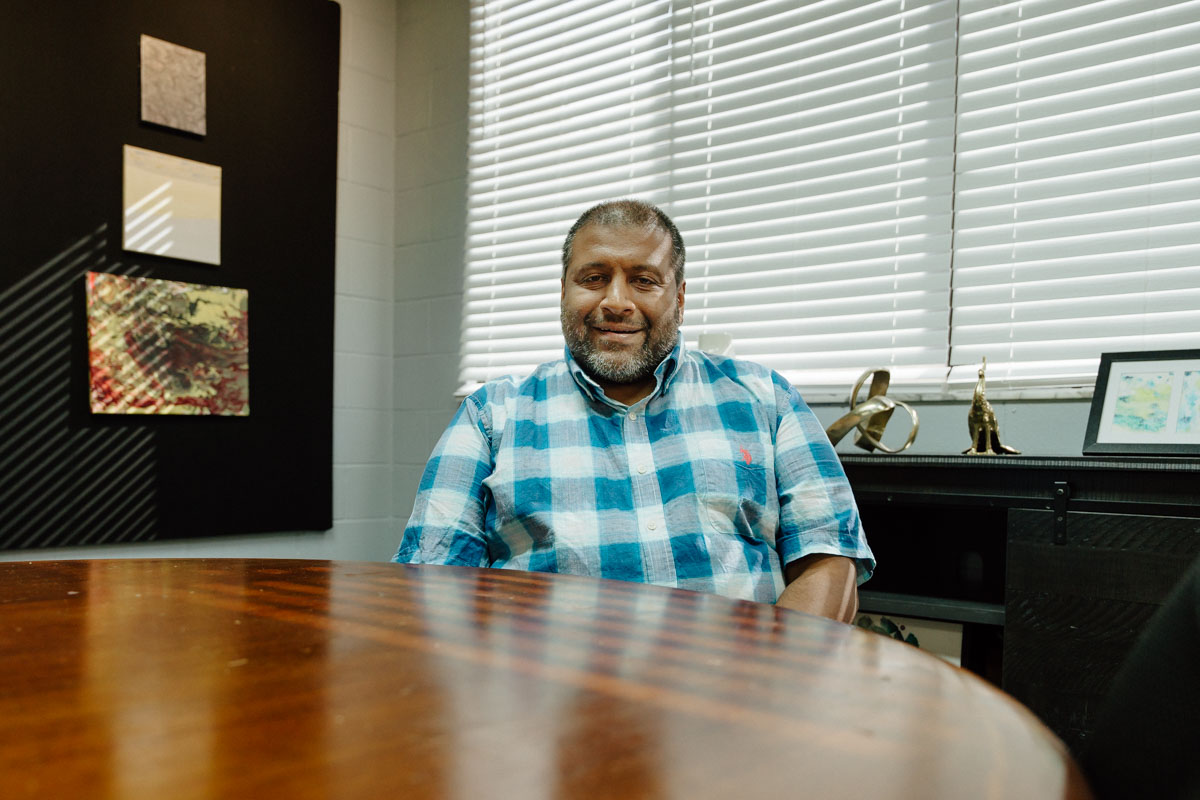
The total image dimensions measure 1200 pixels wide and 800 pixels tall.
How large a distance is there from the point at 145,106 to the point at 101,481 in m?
1.13

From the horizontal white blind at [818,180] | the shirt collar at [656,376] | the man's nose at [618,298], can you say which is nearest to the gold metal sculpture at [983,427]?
the horizontal white blind at [818,180]

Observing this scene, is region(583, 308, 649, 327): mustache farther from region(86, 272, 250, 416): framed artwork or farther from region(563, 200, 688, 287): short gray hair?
region(86, 272, 250, 416): framed artwork

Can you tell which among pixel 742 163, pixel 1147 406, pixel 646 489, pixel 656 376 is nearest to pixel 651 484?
pixel 646 489

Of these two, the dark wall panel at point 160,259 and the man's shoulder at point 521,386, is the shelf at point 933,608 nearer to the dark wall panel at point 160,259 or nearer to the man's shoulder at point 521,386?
the man's shoulder at point 521,386

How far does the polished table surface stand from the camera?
38 centimetres

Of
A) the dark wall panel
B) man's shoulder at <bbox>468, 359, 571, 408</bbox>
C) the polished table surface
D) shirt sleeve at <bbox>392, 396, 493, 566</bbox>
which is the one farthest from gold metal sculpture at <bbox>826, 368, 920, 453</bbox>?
the dark wall panel

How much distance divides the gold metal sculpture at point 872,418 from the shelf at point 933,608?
0.33 meters

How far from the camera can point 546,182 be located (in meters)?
3.14

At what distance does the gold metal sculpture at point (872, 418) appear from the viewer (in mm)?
2098

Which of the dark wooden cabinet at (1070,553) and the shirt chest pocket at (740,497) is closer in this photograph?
the dark wooden cabinet at (1070,553)

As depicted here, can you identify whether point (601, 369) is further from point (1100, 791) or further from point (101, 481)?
point (101, 481)

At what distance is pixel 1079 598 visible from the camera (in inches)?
62.3

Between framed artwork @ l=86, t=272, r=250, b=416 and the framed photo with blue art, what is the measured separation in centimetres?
243

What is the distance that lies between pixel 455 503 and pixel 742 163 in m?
1.47
